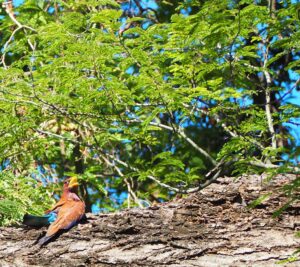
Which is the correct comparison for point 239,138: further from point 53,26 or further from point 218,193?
point 53,26

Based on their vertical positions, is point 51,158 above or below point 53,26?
below

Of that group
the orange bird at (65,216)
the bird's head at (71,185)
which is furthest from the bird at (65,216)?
the bird's head at (71,185)

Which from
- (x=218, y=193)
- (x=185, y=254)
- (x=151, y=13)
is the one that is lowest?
(x=185, y=254)

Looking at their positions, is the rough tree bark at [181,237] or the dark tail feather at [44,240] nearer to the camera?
the rough tree bark at [181,237]

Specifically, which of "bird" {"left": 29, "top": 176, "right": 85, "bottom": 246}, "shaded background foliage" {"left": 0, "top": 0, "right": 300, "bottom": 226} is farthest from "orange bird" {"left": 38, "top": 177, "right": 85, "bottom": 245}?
"shaded background foliage" {"left": 0, "top": 0, "right": 300, "bottom": 226}

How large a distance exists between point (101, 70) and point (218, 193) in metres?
1.52

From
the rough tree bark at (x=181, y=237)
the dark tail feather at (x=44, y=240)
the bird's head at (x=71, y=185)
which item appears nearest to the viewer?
the rough tree bark at (x=181, y=237)

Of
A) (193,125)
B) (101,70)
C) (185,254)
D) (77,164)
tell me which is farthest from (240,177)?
(193,125)

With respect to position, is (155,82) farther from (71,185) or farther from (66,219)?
(66,219)

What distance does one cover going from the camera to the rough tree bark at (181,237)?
4773mm

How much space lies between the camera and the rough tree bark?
15.7 ft

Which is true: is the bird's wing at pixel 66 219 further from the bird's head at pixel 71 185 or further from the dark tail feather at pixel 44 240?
the bird's head at pixel 71 185

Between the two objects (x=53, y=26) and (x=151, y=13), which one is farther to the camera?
(x=151, y=13)

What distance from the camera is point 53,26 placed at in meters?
6.25
